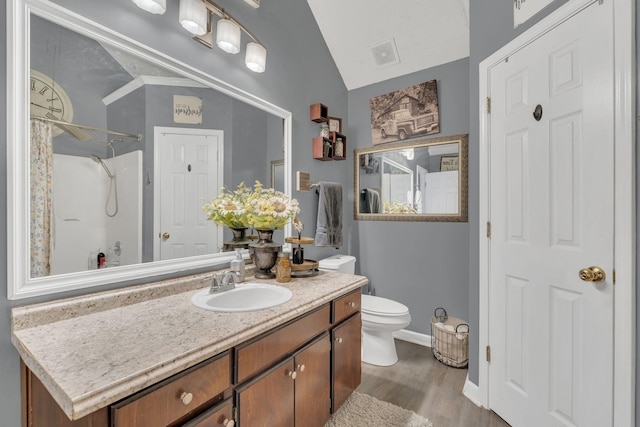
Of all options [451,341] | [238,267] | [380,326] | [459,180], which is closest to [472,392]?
[451,341]

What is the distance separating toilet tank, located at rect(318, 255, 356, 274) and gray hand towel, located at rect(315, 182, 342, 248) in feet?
0.45

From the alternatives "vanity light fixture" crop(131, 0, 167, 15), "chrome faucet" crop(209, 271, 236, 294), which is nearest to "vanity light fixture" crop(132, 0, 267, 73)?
"vanity light fixture" crop(131, 0, 167, 15)

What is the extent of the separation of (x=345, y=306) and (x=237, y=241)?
29.9 inches

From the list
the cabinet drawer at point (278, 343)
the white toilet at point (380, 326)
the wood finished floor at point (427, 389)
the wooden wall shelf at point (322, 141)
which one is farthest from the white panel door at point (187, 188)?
the wood finished floor at point (427, 389)

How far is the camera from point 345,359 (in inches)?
63.6

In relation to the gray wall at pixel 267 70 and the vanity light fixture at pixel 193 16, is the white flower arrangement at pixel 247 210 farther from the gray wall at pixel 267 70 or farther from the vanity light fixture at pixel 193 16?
the vanity light fixture at pixel 193 16

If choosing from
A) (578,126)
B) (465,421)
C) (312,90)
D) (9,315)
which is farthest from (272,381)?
(312,90)

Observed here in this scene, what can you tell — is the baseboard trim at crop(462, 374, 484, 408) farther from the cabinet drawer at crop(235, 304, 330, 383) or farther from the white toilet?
the cabinet drawer at crop(235, 304, 330, 383)

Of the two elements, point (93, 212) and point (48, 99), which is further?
point (93, 212)

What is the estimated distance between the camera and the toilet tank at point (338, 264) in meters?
2.50

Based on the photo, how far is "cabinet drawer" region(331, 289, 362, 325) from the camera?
1.54 meters

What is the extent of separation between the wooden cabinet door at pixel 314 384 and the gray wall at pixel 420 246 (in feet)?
4.97

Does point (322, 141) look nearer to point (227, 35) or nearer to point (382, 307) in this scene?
point (227, 35)

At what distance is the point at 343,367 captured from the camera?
1.60m
